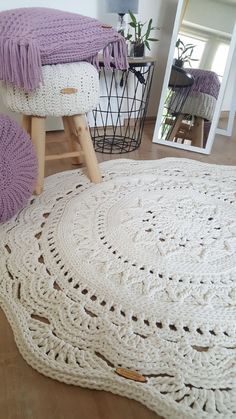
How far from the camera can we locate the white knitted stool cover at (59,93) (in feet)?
3.35

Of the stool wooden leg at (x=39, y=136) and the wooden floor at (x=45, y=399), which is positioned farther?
the stool wooden leg at (x=39, y=136)

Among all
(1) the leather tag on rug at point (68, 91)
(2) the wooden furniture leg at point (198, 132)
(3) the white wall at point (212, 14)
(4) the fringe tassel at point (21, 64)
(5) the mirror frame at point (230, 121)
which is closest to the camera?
(4) the fringe tassel at point (21, 64)

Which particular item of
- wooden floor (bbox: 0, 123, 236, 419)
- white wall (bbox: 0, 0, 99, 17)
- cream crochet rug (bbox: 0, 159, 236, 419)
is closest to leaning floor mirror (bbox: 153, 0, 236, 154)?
white wall (bbox: 0, 0, 99, 17)

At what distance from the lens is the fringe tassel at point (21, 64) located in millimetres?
934

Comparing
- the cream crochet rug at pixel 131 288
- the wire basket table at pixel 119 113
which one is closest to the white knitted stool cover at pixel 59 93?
the cream crochet rug at pixel 131 288

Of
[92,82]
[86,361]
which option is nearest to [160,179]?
[92,82]

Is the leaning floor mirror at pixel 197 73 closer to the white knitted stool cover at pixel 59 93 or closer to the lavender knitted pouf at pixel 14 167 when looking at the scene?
the white knitted stool cover at pixel 59 93

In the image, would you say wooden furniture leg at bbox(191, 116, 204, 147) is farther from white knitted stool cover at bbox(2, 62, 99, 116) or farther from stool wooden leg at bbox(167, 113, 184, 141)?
white knitted stool cover at bbox(2, 62, 99, 116)

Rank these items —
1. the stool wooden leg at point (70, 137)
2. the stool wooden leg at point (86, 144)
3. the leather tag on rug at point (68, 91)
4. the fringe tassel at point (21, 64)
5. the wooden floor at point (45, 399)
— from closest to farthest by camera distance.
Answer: the wooden floor at point (45, 399), the fringe tassel at point (21, 64), the leather tag on rug at point (68, 91), the stool wooden leg at point (86, 144), the stool wooden leg at point (70, 137)

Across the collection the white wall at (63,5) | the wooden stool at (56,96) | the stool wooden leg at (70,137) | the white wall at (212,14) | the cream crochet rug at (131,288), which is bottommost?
the cream crochet rug at (131,288)

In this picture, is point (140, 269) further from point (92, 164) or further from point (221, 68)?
point (221, 68)

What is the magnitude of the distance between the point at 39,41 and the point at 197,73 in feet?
2.91

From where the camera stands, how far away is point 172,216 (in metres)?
1.07

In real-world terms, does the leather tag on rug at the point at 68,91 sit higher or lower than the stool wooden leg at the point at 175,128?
higher
